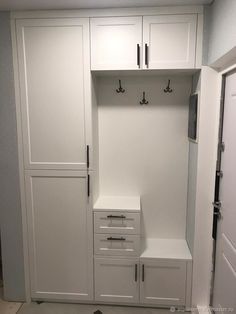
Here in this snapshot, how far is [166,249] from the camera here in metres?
2.31

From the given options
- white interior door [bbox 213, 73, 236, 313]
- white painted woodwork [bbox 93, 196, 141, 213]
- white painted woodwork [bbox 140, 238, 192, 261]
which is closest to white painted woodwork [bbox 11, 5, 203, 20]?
white interior door [bbox 213, 73, 236, 313]

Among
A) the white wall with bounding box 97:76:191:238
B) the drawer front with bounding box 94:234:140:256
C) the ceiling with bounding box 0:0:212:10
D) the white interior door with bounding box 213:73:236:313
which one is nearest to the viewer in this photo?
the white interior door with bounding box 213:73:236:313

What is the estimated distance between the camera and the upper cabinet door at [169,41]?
1.90m

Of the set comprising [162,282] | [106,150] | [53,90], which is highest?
[53,90]

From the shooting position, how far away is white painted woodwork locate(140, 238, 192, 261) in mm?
2185

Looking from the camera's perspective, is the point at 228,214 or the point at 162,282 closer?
the point at 228,214

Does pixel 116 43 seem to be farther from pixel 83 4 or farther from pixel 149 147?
pixel 149 147

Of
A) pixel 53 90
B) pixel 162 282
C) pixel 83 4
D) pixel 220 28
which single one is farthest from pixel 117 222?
pixel 83 4

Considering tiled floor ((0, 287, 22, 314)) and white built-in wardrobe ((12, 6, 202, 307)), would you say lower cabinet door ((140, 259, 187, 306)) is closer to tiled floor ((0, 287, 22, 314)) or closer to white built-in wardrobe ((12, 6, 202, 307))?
white built-in wardrobe ((12, 6, 202, 307))

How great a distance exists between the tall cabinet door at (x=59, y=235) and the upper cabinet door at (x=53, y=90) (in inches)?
6.0

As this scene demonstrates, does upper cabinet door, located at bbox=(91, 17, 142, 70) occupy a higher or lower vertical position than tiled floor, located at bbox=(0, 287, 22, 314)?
higher

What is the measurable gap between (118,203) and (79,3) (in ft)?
5.38

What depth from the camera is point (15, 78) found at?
6.76 ft

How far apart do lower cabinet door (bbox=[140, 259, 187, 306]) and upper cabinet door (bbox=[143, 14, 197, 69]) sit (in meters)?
1.64
